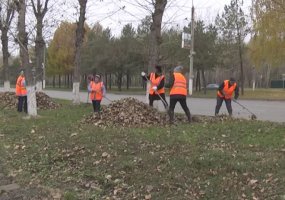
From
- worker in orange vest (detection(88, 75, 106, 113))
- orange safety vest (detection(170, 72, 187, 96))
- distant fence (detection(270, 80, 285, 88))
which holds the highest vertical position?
orange safety vest (detection(170, 72, 187, 96))

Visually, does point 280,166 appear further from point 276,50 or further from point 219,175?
point 276,50

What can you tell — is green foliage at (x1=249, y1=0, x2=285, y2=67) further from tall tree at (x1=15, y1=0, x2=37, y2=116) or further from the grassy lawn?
the grassy lawn

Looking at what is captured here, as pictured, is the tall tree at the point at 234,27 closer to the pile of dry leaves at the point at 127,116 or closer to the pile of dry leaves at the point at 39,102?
the pile of dry leaves at the point at 39,102

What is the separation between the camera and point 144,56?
60.1m

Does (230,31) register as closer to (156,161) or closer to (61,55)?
(61,55)

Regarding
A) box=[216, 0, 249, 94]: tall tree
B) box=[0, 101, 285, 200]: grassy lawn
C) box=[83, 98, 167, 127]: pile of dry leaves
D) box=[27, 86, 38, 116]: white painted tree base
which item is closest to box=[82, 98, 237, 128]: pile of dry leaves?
box=[83, 98, 167, 127]: pile of dry leaves

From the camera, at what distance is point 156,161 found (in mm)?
8367

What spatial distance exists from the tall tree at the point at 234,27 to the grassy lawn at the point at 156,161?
130 ft

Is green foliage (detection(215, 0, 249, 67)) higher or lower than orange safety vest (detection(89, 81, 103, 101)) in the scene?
higher

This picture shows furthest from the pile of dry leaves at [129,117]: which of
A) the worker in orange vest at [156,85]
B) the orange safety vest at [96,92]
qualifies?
A: the orange safety vest at [96,92]

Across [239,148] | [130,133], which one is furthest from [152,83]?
[239,148]

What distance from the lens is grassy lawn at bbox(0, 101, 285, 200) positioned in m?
7.04

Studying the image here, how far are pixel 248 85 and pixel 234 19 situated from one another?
48939mm

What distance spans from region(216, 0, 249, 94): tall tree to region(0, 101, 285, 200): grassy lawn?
39763mm
